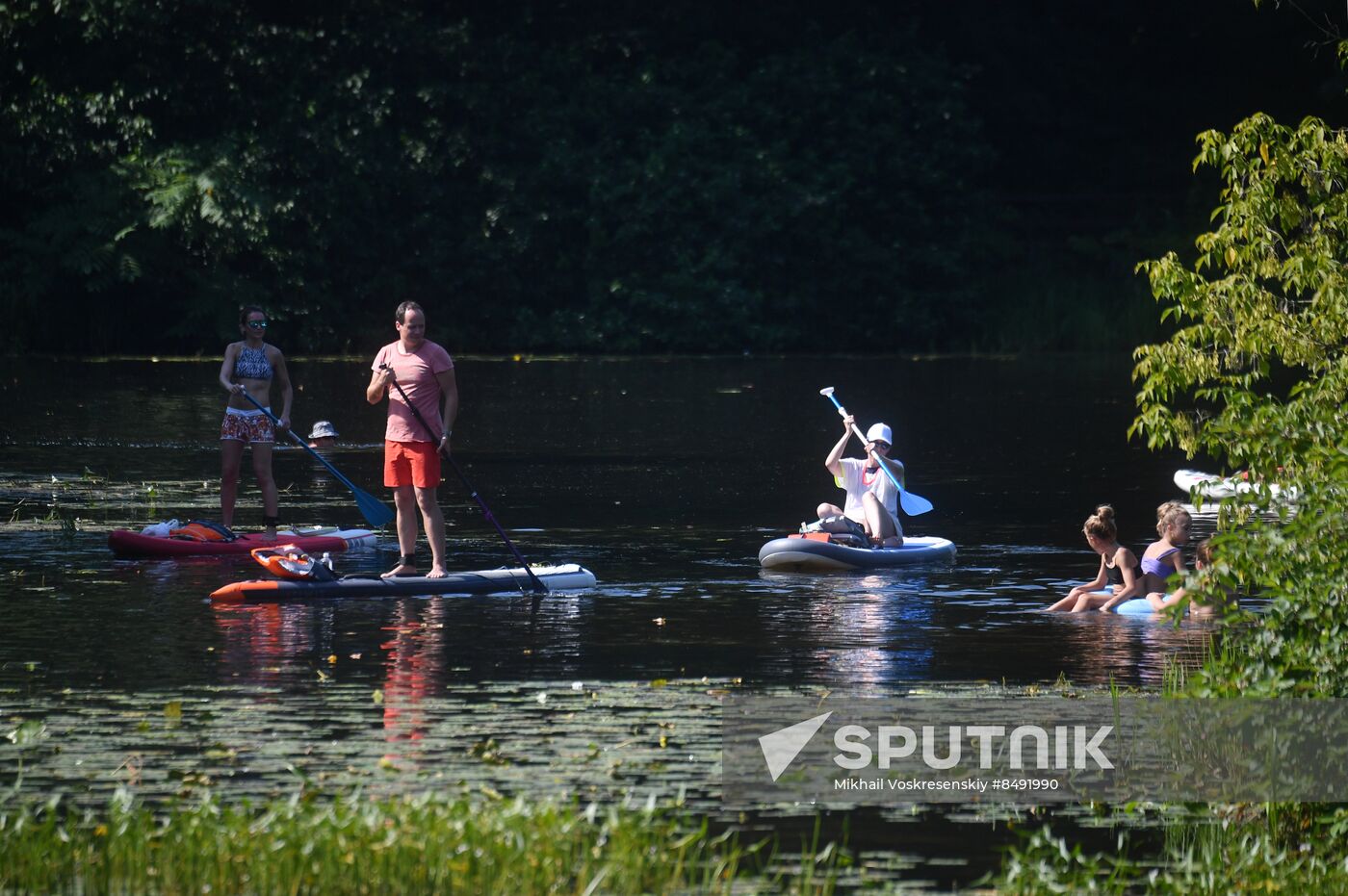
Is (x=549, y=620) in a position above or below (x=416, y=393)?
below

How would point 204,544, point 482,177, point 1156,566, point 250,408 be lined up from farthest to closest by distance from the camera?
point 482,177 < point 250,408 < point 204,544 < point 1156,566

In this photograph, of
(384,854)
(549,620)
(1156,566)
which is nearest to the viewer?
(384,854)

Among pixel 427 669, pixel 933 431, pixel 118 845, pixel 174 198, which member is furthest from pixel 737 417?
pixel 118 845

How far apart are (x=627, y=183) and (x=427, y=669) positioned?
113ft

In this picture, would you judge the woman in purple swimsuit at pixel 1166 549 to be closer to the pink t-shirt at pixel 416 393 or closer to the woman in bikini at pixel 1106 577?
the woman in bikini at pixel 1106 577

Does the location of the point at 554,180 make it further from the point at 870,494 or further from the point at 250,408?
the point at 870,494

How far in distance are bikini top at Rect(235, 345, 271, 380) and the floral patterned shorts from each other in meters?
0.28

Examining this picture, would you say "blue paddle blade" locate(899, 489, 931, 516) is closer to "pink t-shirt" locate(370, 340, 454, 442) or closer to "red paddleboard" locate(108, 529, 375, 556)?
"red paddleboard" locate(108, 529, 375, 556)

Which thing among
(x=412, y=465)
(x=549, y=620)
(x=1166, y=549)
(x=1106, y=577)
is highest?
(x=412, y=465)

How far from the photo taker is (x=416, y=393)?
13.6m

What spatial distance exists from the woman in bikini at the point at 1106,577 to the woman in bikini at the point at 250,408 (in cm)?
591

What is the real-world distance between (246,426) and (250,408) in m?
0.19

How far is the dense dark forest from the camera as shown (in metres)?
41.8

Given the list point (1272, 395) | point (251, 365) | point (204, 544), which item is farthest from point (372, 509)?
point (1272, 395)
